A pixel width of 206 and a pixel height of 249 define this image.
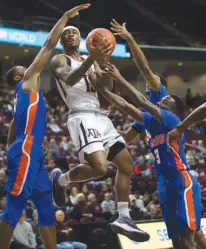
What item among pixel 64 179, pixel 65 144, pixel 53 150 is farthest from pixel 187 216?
pixel 65 144

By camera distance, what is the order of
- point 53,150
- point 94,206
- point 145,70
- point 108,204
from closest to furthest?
point 145,70 < point 94,206 < point 108,204 < point 53,150

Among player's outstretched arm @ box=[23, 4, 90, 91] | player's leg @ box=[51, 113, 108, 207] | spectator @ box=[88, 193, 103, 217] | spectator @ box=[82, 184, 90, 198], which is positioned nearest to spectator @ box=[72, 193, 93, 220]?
spectator @ box=[88, 193, 103, 217]

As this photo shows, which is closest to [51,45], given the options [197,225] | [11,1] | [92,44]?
[92,44]

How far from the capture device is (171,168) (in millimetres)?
5383

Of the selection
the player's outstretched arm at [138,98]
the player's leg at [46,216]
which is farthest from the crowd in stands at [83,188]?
the player's outstretched arm at [138,98]

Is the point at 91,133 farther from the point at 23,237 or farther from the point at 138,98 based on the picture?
the point at 23,237

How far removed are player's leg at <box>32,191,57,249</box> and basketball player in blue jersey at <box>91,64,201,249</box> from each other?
118 centimetres

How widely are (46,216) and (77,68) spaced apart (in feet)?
4.77

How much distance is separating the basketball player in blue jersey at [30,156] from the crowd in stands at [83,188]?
123cm

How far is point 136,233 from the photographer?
491cm

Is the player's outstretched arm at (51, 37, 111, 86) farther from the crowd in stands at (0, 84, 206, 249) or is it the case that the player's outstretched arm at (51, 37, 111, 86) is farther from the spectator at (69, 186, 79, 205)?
the spectator at (69, 186, 79, 205)

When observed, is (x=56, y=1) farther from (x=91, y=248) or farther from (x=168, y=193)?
(x=168, y=193)

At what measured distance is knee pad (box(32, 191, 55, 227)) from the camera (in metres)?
4.94

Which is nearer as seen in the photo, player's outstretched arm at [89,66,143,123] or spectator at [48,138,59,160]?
player's outstretched arm at [89,66,143,123]
